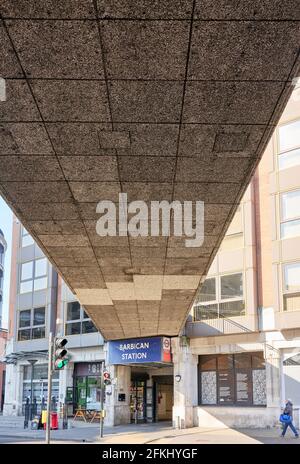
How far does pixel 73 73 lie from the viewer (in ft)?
19.8

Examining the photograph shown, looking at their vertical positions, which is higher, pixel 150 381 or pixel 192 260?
pixel 192 260

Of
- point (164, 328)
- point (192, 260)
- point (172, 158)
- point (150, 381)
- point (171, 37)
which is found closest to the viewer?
point (171, 37)

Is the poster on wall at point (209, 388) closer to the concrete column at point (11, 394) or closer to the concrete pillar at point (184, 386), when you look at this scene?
the concrete pillar at point (184, 386)

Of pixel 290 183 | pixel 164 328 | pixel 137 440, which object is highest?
pixel 290 183

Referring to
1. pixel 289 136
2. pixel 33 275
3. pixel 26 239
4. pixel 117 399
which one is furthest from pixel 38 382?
pixel 289 136

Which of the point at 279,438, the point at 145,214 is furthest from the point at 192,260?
the point at 279,438

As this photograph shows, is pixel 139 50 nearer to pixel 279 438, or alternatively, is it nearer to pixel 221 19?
pixel 221 19

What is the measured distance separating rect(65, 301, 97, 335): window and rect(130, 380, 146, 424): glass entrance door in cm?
408

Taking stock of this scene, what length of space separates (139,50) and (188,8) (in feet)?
2.56

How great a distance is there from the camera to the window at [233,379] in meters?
26.2

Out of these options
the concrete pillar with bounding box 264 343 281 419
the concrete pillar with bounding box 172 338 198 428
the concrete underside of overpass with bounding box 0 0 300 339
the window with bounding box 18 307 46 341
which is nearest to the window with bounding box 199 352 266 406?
the concrete pillar with bounding box 172 338 198 428

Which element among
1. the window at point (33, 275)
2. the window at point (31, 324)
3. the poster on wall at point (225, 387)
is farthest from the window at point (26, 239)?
the poster on wall at point (225, 387)

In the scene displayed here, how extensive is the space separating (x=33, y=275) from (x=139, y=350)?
13.9 meters

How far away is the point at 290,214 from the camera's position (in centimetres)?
2519
